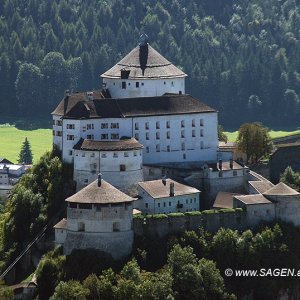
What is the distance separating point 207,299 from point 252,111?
96.8 m

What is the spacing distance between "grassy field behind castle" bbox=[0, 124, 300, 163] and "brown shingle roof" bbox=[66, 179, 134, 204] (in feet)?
212

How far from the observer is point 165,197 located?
355 feet

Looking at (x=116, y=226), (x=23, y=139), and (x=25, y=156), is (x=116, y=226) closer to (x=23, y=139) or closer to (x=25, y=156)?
(x=25, y=156)

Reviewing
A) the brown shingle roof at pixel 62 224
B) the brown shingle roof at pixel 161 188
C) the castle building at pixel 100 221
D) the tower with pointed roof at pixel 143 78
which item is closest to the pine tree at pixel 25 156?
the tower with pointed roof at pixel 143 78

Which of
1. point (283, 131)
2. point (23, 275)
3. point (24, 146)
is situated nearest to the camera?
point (23, 275)

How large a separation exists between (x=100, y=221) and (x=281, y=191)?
553 inches

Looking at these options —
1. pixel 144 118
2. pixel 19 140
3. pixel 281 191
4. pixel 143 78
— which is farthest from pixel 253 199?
pixel 19 140

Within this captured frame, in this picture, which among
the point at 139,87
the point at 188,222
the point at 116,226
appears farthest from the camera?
the point at 139,87

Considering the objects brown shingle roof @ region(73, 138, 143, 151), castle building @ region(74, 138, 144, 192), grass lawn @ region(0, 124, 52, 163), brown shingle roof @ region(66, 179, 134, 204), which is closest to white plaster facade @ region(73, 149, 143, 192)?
castle building @ region(74, 138, 144, 192)

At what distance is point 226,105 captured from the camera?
7771 inches

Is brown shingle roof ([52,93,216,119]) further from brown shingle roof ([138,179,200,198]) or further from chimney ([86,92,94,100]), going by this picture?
brown shingle roof ([138,179,200,198])

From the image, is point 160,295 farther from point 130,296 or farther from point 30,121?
point 30,121

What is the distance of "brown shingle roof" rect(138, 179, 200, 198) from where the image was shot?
10800 cm

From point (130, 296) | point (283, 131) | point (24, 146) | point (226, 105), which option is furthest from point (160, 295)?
point (226, 105)
